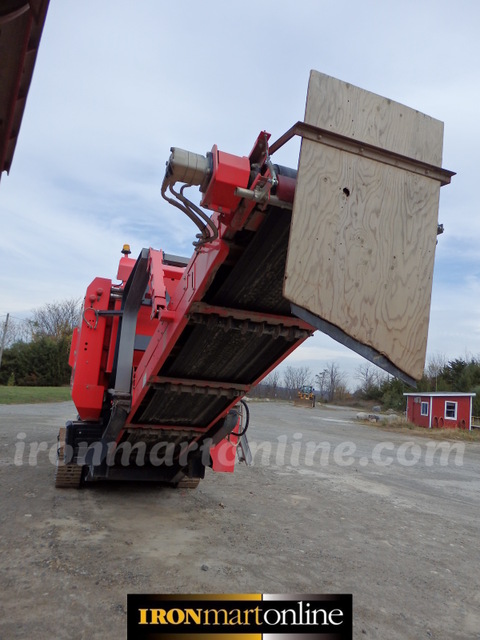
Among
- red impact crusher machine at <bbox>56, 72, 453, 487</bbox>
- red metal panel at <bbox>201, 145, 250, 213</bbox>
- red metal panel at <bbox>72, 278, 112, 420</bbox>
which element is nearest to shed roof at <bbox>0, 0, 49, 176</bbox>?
red impact crusher machine at <bbox>56, 72, 453, 487</bbox>

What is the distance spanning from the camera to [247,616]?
2385 millimetres

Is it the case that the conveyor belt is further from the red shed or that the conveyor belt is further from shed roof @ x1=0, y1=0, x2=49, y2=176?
the red shed

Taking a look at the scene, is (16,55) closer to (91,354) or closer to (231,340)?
(231,340)

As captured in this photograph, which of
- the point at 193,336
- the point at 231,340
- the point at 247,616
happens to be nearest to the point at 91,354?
the point at 193,336

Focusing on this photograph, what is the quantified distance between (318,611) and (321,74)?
8.49 feet

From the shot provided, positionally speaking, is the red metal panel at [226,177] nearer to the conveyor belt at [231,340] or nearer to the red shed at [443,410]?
the conveyor belt at [231,340]

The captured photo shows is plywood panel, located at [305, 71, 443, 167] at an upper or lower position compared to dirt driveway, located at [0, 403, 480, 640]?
upper

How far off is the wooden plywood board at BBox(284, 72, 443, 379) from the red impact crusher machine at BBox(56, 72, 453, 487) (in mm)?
13

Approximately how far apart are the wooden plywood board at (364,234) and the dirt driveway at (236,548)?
219 cm

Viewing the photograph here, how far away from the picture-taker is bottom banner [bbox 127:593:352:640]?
7.50 ft

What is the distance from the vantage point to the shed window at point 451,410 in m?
25.2

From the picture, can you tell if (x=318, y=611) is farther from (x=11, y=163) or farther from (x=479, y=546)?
(x=479, y=546)

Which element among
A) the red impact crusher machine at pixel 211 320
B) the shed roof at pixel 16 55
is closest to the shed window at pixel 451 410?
the red impact crusher machine at pixel 211 320

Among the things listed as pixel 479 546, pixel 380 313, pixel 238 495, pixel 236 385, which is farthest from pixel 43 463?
pixel 380 313
